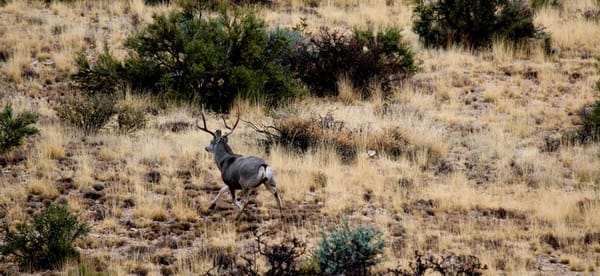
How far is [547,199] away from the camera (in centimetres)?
1037

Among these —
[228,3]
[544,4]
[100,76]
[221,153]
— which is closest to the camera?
[221,153]

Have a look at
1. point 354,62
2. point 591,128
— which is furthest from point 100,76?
point 591,128

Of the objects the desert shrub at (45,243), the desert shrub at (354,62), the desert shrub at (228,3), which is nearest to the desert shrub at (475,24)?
the desert shrub at (354,62)

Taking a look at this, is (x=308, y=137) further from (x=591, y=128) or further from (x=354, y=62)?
(x=591, y=128)

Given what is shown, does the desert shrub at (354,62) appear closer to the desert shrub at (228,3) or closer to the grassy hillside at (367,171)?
the grassy hillside at (367,171)

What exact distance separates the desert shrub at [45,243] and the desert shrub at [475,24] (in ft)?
40.7

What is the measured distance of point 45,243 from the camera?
8.44m

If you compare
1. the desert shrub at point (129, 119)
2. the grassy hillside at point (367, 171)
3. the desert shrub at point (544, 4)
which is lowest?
the grassy hillside at point (367, 171)

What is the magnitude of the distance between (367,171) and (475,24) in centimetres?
864

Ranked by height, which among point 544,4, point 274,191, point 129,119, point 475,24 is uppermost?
point 544,4

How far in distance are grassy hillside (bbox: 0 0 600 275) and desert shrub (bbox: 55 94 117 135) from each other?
0.19 meters

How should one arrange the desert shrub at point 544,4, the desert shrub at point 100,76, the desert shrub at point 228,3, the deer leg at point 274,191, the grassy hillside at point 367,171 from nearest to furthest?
the grassy hillside at point 367,171, the deer leg at point 274,191, the desert shrub at point 100,76, the desert shrub at point 228,3, the desert shrub at point 544,4

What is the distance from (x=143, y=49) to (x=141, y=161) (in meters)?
4.18

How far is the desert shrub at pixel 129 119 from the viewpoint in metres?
13.1
